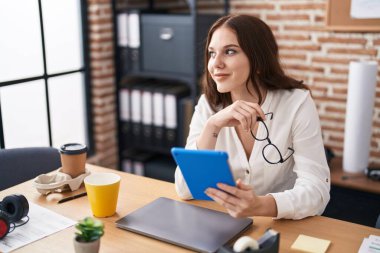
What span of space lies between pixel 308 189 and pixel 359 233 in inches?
8.0

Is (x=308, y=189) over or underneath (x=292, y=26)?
underneath

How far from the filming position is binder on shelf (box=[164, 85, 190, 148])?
9.83ft

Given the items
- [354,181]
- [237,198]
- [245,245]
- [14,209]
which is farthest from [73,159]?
[354,181]

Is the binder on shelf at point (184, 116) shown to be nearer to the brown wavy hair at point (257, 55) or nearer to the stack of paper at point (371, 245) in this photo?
the brown wavy hair at point (257, 55)

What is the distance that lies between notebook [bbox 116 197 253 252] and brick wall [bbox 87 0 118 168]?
1821 mm

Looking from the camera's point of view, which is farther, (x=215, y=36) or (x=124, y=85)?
(x=124, y=85)

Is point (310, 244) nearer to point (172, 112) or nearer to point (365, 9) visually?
point (365, 9)

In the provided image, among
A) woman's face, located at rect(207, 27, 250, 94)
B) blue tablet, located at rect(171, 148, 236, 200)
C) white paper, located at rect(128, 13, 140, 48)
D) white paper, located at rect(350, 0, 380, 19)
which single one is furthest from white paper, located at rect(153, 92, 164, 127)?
blue tablet, located at rect(171, 148, 236, 200)

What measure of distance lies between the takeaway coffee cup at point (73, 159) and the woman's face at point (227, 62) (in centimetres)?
52

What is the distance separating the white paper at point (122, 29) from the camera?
3.06m

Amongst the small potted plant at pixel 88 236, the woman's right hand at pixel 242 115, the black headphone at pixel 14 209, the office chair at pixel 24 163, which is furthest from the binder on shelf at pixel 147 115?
the small potted plant at pixel 88 236

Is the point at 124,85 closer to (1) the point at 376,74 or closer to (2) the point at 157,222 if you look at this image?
(1) the point at 376,74

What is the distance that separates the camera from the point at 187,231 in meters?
1.27

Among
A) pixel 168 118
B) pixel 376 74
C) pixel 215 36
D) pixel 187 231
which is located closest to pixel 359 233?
pixel 187 231
